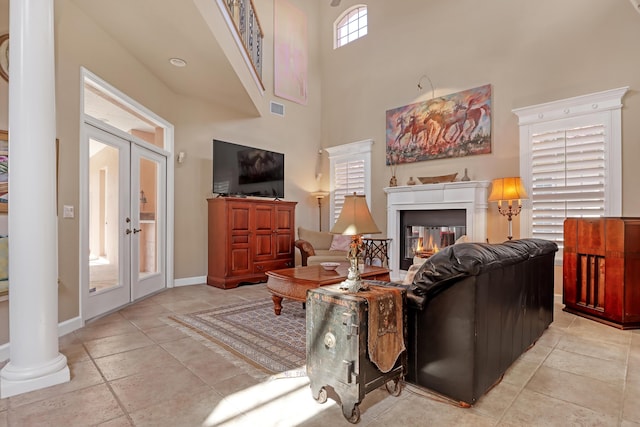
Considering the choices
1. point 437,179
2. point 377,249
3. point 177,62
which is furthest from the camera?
point 377,249

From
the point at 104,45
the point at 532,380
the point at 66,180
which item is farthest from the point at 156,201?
the point at 532,380

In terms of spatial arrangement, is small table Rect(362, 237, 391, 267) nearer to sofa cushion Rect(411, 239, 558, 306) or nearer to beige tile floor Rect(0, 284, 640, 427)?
beige tile floor Rect(0, 284, 640, 427)

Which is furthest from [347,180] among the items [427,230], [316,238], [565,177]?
[565,177]

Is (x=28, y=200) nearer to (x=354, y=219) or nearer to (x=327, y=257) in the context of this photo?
(x=354, y=219)

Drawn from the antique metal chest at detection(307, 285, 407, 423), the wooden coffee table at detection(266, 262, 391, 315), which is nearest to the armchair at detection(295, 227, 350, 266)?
the wooden coffee table at detection(266, 262, 391, 315)

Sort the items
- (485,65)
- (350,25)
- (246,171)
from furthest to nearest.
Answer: (350,25) → (246,171) → (485,65)

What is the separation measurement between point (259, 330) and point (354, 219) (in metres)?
→ 1.63

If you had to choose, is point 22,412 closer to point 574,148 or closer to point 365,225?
point 365,225

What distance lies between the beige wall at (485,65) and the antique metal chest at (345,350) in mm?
3721

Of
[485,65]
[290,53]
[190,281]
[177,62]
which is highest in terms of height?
[290,53]

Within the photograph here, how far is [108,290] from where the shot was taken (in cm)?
381

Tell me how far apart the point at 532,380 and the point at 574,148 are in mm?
3319

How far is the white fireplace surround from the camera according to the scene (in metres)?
4.99

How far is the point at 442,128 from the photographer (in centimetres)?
550
